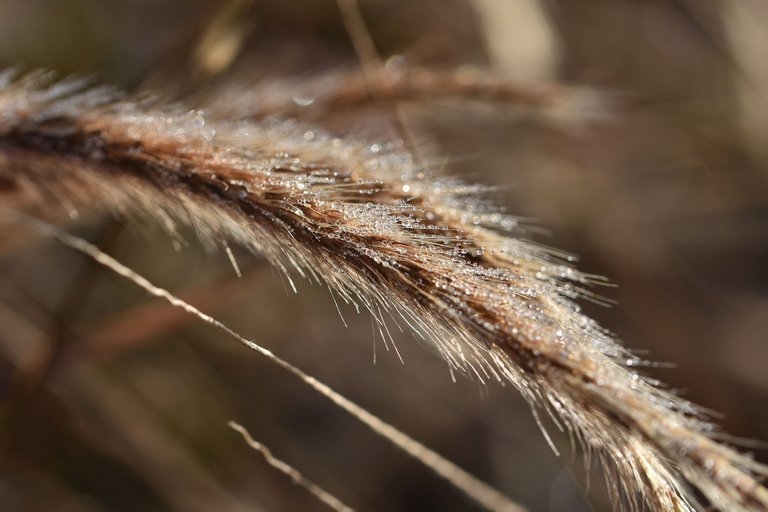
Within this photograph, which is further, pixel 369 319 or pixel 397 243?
pixel 369 319

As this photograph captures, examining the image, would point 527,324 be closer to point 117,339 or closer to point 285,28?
point 117,339

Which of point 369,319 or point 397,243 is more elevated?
point 397,243

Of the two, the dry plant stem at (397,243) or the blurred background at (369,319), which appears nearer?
the dry plant stem at (397,243)

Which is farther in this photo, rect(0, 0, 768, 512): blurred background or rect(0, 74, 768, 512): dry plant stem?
rect(0, 0, 768, 512): blurred background

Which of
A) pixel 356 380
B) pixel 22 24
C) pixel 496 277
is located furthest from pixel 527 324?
pixel 22 24
